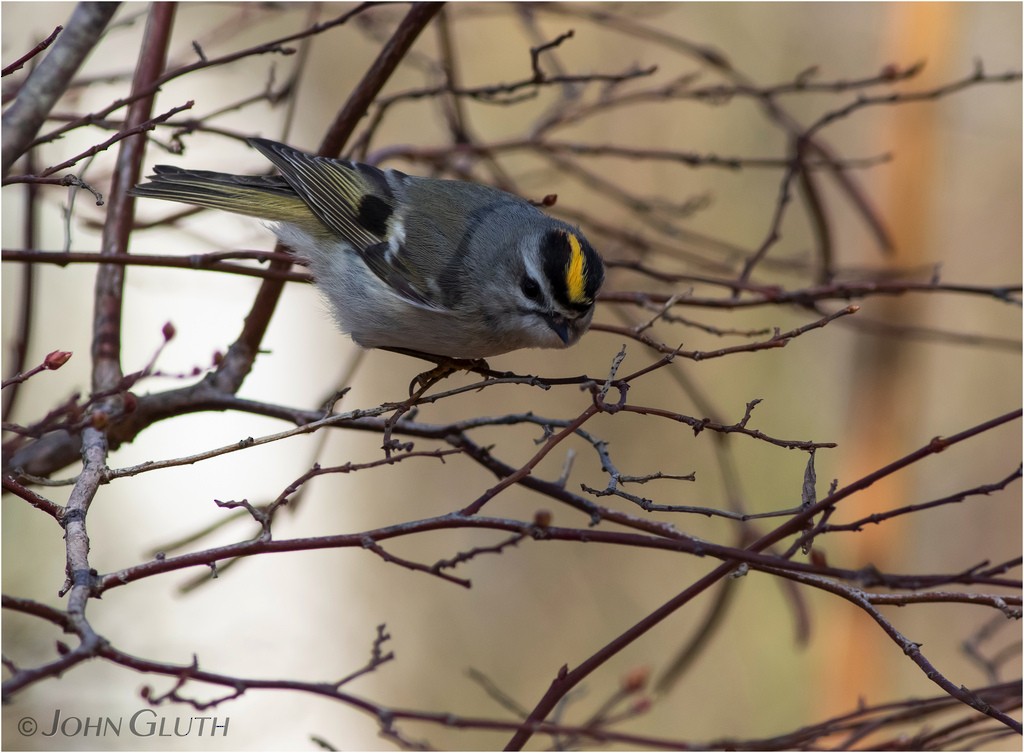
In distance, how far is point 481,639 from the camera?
5574 mm

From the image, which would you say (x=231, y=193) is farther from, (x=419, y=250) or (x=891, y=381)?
(x=891, y=381)

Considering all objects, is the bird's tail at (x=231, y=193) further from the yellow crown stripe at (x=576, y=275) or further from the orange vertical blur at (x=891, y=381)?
the orange vertical blur at (x=891, y=381)

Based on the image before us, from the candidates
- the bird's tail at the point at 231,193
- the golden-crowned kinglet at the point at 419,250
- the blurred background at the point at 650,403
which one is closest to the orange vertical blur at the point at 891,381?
the blurred background at the point at 650,403

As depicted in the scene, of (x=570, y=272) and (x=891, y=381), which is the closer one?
(x=570, y=272)

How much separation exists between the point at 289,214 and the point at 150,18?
65cm

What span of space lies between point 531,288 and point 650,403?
3109 millimetres

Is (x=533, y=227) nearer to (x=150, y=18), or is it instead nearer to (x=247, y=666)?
(x=150, y=18)

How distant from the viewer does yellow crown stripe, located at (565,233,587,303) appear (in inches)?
87.7

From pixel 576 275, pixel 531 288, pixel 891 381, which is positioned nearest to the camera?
pixel 576 275

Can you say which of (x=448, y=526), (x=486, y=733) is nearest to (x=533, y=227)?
(x=448, y=526)

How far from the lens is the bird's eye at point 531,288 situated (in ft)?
7.79

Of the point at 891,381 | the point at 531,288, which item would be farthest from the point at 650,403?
the point at 531,288

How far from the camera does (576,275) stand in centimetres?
224

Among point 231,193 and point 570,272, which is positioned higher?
point 231,193
